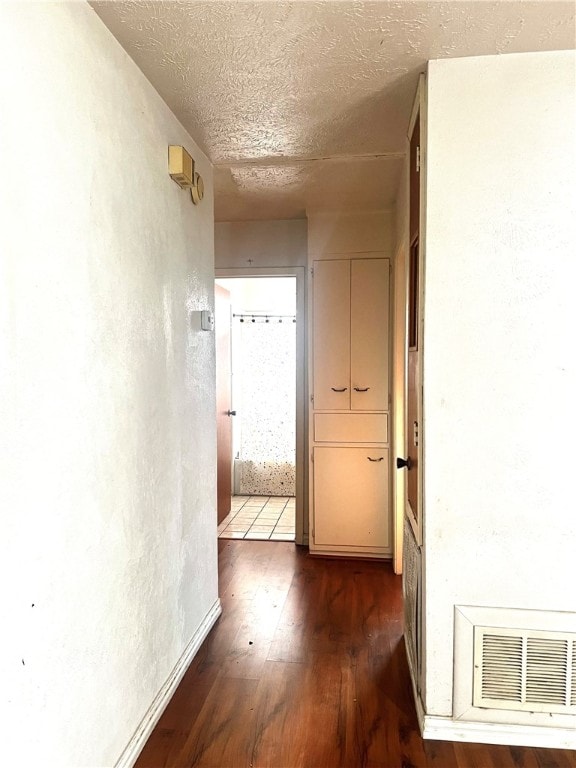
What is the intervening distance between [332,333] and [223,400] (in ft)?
4.50

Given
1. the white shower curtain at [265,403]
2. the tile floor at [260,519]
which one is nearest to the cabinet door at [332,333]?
the tile floor at [260,519]

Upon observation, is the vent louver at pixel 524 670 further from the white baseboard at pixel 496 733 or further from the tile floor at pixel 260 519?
the tile floor at pixel 260 519

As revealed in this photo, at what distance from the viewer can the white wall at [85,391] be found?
42.4 inches

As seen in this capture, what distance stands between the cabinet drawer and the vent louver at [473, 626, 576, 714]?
1.78 m

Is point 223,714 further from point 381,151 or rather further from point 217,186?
point 217,186

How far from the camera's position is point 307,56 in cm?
161

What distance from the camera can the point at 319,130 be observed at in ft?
7.16

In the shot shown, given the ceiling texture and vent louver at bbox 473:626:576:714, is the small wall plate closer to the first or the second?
the ceiling texture

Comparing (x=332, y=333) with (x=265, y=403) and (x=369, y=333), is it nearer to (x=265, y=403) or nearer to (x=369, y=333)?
(x=369, y=333)

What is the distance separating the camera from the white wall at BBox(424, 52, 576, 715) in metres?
1.64

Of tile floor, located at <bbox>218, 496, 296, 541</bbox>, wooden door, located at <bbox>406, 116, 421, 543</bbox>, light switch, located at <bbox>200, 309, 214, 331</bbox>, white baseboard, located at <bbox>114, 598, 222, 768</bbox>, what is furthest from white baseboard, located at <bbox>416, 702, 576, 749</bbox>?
tile floor, located at <bbox>218, 496, 296, 541</bbox>

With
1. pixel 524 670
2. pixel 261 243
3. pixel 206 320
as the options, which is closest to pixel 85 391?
pixel 206 320

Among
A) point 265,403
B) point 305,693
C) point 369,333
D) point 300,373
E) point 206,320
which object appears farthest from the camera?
point 265,403

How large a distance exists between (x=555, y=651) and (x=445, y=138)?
5.89 ft
